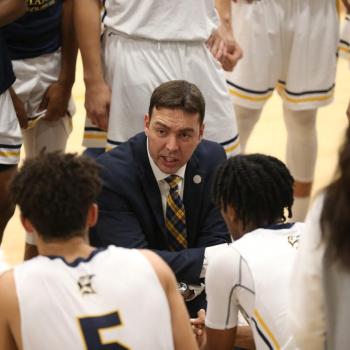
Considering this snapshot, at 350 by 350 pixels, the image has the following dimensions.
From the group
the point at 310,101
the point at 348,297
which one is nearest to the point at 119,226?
the point at 348,297

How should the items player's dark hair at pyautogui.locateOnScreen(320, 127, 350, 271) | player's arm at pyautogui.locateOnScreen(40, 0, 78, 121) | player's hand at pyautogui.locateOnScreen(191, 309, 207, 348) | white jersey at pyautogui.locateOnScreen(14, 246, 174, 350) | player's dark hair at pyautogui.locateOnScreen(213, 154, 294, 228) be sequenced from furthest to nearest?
player's arm at pyautogui.locateOnScreen(40, 0, 78, 121)
player's hand at pyautogui.locateOnScreen(191, 309, 207, 348)
player's dark hair at pyautogui.locateOnScreen(213, 154, 294, 228)
white jersey at pyautogui.locateOnScreen(14, 246, 174, 350)
player's dark hair at pyautogui.locateOnScreen(320, 127, 350, 271)

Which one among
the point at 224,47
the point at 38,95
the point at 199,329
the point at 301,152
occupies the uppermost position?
the point at 224,47

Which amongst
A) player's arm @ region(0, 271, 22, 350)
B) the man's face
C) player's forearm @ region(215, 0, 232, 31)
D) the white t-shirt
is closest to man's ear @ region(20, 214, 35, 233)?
player's arm @ region(0, 271, 22, 350)

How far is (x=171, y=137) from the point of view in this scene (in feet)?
10.7

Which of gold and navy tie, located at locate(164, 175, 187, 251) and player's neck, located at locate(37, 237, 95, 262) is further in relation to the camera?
gold and navy tie, located at locate(164, 175, 187, 251)

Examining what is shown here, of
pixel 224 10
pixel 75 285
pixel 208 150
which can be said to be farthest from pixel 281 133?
pixel 75 285

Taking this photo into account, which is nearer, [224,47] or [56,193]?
[56,193]

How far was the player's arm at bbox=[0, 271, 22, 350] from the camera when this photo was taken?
86.7 inches

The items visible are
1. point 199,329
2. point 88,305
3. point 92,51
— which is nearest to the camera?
point 88,305

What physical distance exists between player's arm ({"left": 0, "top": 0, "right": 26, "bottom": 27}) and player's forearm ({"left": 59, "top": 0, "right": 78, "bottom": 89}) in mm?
395

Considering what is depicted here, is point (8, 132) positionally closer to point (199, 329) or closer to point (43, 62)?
point (43, 62)

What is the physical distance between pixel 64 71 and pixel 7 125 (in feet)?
1.32

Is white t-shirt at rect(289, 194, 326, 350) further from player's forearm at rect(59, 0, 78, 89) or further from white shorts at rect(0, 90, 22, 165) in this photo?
player's forearm at rect(59, 0, 78, 89)

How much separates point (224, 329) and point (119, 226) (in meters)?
0.74
